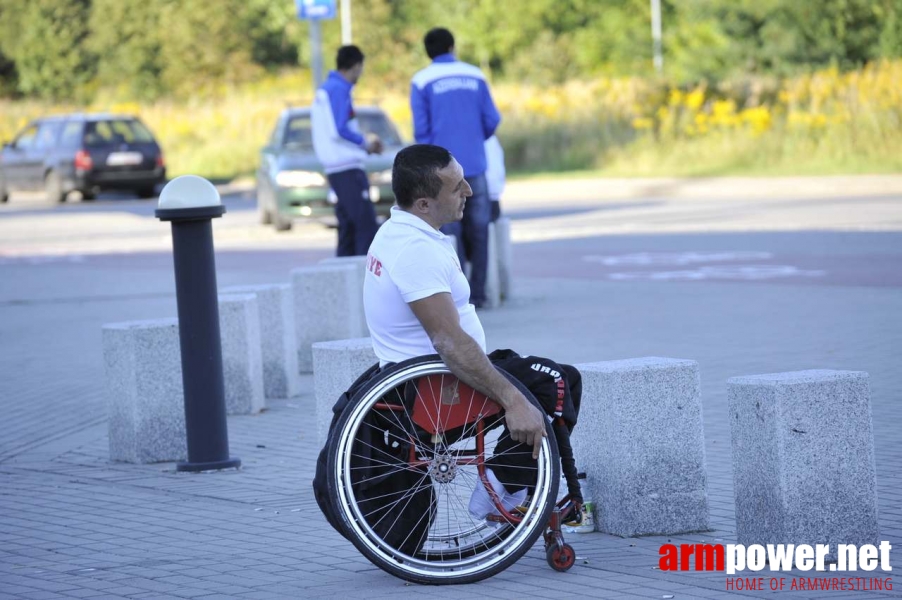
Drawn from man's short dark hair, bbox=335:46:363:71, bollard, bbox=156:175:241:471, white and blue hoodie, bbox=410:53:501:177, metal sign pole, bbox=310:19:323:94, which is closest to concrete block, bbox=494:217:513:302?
white and blue hoodie, bbox=410:53:501:177

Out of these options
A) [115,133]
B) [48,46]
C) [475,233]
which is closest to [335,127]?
[475,233]

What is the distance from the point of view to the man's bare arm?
4.74 meters

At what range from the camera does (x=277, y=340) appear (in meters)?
8.90

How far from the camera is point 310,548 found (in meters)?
5.45

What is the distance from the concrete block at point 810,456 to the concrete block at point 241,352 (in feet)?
12.5

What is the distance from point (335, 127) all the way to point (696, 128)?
787 inches

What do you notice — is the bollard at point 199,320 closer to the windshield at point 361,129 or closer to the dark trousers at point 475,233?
the dark trousers at point 475,233

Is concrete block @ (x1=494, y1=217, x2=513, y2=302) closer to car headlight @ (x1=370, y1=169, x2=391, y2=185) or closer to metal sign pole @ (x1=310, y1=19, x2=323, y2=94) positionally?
car headlight @ (x1=370, y1=169, x2=391, y2=185)

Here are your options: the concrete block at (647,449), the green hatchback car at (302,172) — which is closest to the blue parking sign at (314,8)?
the green hatchback car at (302,172)

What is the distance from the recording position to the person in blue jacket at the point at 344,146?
11984mm

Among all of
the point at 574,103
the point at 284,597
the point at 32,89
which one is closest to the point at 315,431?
the point at 284,597

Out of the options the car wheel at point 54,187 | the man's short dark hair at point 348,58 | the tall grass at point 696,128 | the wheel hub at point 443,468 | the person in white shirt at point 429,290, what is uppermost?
the man's short dark hair at point 348,58

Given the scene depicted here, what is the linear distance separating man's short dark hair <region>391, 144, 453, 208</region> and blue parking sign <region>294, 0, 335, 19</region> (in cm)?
1910

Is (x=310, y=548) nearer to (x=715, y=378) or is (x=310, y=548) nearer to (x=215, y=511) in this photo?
(x=215, y=511)
